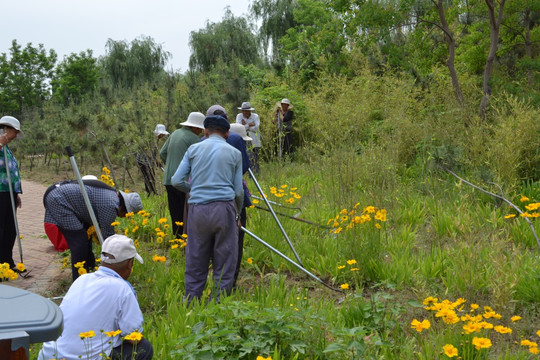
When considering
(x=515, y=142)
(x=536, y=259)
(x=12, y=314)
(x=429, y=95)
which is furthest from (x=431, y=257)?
(x=429, y=95)

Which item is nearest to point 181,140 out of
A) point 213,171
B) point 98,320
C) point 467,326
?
point 213,171

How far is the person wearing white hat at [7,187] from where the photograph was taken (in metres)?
6.10

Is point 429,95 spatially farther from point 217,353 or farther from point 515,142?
point 217,353

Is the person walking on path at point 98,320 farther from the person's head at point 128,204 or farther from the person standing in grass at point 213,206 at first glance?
the person's head at point 128,204

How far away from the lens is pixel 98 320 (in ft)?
9.94

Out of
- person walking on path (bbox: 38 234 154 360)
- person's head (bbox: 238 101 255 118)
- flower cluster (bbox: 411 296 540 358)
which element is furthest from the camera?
person's head (bbox: 238 101 255 118)

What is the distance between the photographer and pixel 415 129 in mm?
9172

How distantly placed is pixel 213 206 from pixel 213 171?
290mm

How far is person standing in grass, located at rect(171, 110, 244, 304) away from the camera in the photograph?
4477 mm

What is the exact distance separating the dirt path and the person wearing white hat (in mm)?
369

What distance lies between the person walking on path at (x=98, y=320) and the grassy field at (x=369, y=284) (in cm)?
26

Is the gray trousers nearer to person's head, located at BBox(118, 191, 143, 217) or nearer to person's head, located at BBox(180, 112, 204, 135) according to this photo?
person's head, located at BBox(118, 191, 143, 217)

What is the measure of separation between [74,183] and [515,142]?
5.45m

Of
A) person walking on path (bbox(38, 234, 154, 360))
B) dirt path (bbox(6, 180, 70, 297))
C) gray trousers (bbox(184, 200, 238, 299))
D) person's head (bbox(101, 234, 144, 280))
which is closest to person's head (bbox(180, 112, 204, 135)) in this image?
gray trousers (bbox(184, 200, 238, 299))
